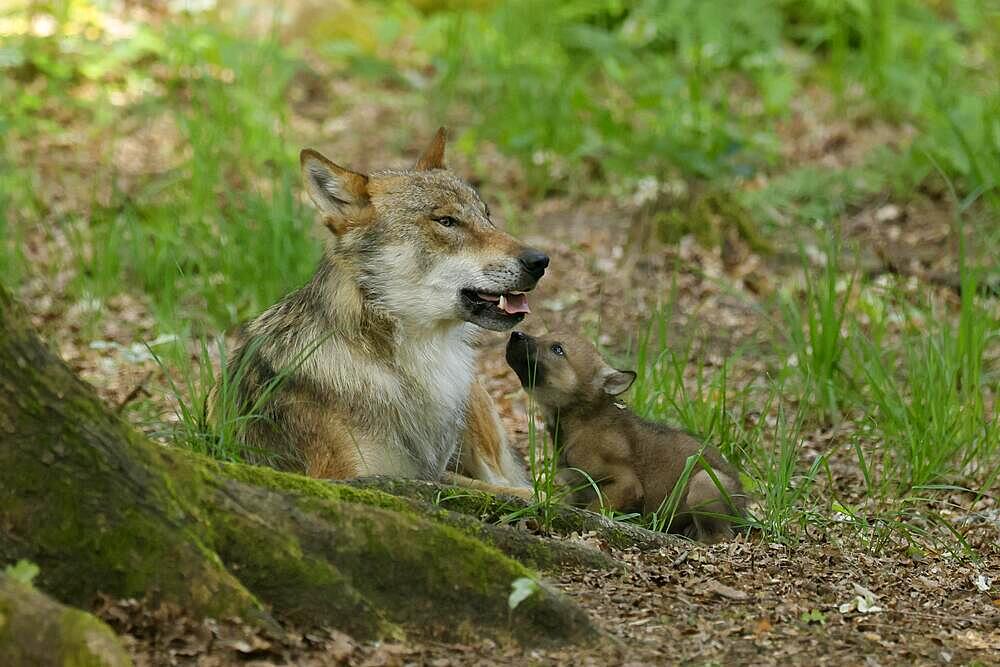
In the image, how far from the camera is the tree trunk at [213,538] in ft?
11.2

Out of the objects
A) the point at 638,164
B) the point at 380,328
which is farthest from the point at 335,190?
the point at 638,164

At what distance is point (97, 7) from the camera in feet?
44.3

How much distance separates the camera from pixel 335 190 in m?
5.68

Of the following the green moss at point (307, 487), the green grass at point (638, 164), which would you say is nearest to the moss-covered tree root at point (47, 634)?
the green moss at point (307, 487)

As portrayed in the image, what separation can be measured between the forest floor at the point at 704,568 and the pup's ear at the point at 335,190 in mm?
1104

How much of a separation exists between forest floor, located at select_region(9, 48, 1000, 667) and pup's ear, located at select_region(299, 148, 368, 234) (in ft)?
3.62

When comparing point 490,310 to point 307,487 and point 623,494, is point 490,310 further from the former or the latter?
point 307,487

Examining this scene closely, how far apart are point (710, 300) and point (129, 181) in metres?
5.19

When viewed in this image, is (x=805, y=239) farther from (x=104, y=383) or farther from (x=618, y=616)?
(x=618, y=616)

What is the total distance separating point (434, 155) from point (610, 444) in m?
1.69

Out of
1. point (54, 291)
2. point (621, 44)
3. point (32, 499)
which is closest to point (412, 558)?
point (32, 499)

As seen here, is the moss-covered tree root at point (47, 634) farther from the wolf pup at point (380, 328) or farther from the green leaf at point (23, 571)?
the wolf pup at point (380, 328)

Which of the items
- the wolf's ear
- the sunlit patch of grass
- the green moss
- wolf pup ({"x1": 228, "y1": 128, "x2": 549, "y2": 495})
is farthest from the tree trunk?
the sunlit patch of grass

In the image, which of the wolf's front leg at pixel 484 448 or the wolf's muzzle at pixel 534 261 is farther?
the wolf's front leg at pixel 484 448
